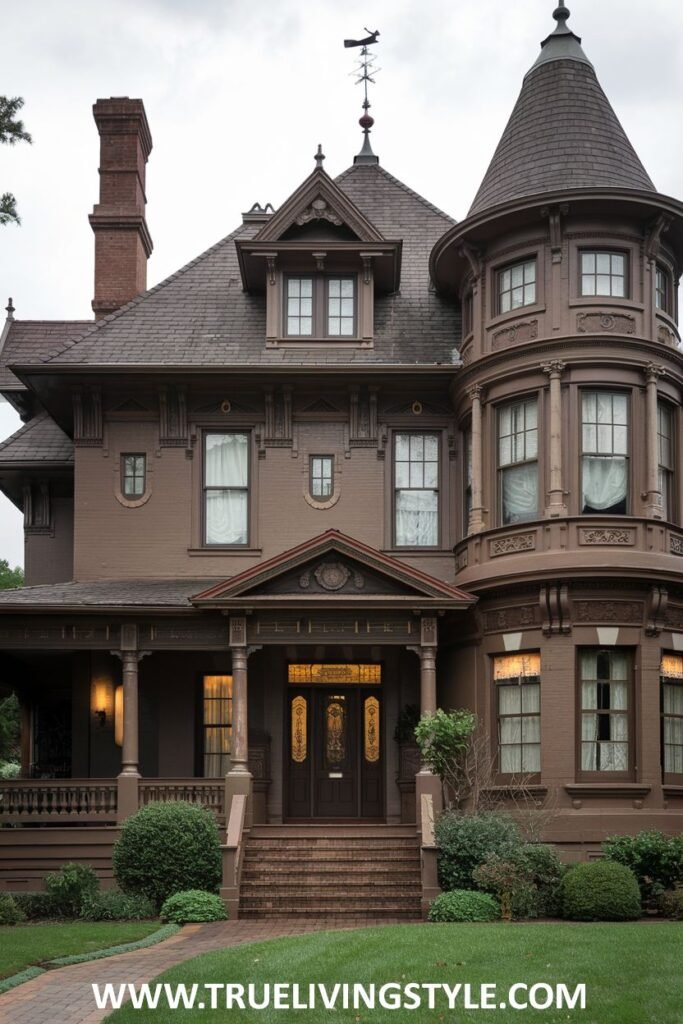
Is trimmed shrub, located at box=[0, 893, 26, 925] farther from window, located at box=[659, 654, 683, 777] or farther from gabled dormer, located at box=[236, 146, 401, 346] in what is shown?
gabled dormer, located at box=[236, 146, 401, 346]

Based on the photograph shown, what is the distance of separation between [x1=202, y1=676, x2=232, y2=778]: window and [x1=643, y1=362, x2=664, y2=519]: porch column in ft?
27.3

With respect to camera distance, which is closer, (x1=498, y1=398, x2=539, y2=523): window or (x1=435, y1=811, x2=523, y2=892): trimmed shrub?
(x1=435, y1=811, x2=523, y2=892): trimmed shrub

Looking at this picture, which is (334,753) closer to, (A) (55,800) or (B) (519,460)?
(A) (55,800)

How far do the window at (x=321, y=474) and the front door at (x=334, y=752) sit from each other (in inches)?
143

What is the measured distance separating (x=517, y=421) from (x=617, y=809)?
6.65m

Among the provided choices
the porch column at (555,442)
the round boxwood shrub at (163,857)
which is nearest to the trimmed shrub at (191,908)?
the round boxwood shrub at (163,857)

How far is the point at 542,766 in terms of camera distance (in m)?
23.0

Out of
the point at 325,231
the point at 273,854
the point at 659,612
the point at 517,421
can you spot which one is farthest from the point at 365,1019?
the point at 325,231

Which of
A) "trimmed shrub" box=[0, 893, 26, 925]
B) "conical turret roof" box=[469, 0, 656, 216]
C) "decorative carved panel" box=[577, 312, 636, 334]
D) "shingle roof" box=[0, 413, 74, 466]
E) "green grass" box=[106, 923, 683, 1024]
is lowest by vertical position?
"trimmed shrub" box=[0, 893, 26, 925]

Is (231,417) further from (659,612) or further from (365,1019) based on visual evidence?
(365,1019)

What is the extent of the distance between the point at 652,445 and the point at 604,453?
79 centimetres

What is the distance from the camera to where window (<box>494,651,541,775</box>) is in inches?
923

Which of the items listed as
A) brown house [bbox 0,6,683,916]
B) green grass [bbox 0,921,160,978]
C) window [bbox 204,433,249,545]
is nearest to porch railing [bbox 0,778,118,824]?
brown house [bbox 0,6,683,916]

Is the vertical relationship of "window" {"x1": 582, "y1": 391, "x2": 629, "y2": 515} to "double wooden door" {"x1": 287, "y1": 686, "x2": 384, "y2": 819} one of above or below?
above
